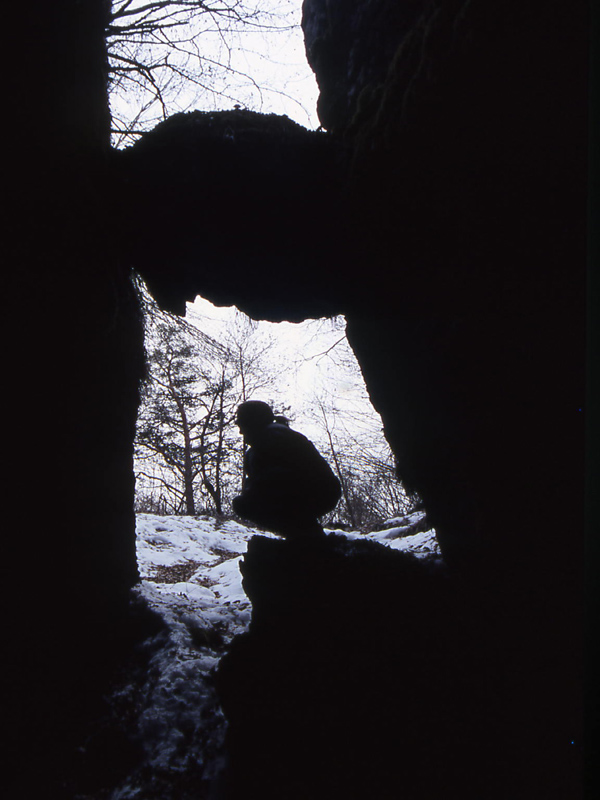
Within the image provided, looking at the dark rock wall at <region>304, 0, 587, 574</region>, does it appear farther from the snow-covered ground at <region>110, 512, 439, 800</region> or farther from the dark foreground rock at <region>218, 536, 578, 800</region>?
the snow-covered ground at <region>110, 512, 439, 800</region>

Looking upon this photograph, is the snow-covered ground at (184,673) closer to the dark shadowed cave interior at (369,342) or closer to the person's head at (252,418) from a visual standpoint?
the dark shadowed cave interior at (369,342)

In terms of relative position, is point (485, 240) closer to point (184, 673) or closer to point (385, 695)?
point (385, 695)

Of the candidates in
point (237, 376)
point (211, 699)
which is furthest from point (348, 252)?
point (237, 376)

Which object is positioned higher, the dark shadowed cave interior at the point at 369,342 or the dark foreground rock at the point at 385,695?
the dark shadowed cave interior at the point at 369,342

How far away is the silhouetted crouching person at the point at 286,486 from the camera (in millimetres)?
3055

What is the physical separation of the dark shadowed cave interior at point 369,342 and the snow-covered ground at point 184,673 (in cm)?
24

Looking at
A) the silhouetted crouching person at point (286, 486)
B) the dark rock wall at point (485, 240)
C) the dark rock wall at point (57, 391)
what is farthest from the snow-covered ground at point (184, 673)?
the dark rock wall at point (485, 240)

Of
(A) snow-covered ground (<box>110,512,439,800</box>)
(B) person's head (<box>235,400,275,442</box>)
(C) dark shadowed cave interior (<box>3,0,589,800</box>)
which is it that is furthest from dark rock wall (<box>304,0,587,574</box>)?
(A) snow-covered ground (<box>110,512,439,800</box>)

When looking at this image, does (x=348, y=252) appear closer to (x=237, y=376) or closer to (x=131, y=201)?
(x=131, y=201)

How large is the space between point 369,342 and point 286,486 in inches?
60.9

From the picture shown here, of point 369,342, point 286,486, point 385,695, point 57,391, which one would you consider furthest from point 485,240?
point 57,391

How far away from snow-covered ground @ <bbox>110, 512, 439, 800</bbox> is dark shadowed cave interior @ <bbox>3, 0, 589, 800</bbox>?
0.24 m

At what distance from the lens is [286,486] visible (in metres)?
3.04

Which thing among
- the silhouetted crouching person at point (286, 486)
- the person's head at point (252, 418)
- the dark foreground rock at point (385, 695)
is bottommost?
the dark foreground rock at point (385, 695)
